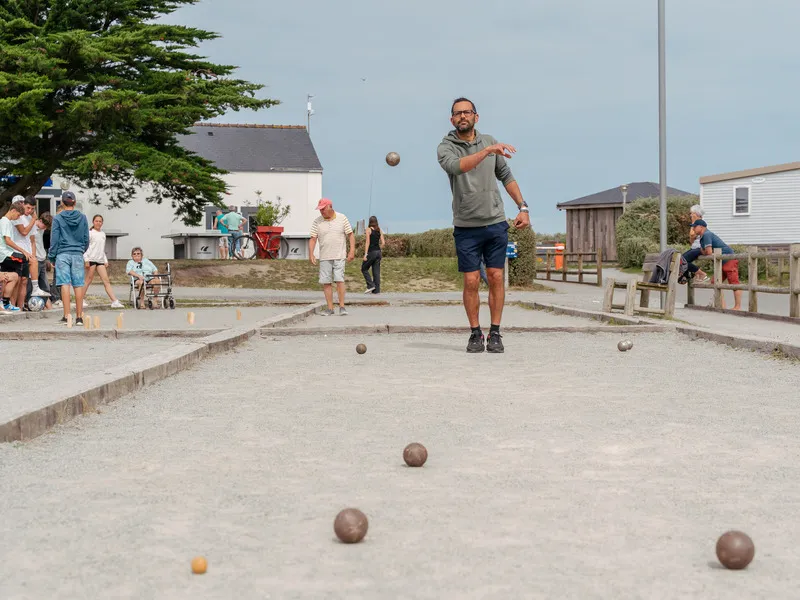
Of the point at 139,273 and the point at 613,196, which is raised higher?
the point at 613,196

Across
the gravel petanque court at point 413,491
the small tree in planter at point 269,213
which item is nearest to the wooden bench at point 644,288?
the gravel petanque court at point 413,491

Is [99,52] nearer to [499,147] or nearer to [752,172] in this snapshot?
[499,147]

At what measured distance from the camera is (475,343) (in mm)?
10258

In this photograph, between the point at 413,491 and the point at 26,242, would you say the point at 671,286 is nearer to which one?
the point at 26,242

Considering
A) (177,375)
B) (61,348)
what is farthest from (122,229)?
(177,375)

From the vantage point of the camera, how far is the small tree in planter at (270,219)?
123 feet

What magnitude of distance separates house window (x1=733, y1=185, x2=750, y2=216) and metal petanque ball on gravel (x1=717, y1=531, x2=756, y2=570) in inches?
1680

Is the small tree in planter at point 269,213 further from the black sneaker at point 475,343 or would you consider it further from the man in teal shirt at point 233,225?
the black sneaker at point 475,343

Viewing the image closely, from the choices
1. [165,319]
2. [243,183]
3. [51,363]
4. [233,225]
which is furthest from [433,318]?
[243,183]

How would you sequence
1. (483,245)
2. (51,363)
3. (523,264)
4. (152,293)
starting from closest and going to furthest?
(51,363) → (483,245) → (152,293) → (523,264)

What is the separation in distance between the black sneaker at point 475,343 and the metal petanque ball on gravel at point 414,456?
18.0 feet

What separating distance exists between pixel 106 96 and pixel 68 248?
1263 centimetres

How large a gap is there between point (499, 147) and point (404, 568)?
6.11 meters

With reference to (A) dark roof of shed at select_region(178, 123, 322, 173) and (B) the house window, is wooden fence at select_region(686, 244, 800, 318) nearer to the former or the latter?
(B) the house window
